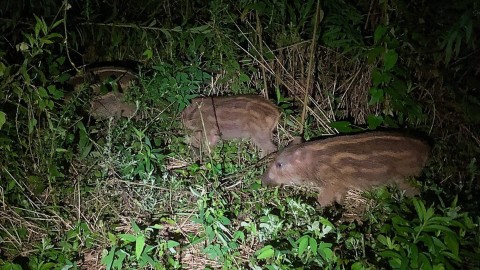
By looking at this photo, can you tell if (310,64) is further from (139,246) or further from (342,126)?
(139,246)

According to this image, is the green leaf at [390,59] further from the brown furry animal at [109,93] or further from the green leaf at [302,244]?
the brown furry animal at [109,93]

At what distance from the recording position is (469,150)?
5.26 m

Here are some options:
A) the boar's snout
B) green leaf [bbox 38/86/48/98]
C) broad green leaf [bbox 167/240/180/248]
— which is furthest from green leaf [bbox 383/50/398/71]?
green leaf [bbox 38/86/48/98]

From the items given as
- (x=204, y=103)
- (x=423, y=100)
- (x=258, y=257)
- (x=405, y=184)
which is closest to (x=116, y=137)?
(x=204, y=103)

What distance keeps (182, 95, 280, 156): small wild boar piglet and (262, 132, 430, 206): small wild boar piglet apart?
0.52 m

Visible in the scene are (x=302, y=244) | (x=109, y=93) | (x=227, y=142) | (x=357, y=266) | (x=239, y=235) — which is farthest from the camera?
(x=109, y=93)

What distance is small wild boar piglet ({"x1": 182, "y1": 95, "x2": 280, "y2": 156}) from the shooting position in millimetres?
5605

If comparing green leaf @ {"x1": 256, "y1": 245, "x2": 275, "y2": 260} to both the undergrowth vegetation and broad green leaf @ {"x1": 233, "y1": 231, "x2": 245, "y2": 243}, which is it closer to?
the undergrowth vegetation

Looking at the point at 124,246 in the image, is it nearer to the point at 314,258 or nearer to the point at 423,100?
the point at 314,258

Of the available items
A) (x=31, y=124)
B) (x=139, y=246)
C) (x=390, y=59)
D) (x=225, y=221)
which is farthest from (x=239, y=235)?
(x=390, y=59)

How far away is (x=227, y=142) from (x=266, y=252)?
6.89 feet

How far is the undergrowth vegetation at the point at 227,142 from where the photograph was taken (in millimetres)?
4160

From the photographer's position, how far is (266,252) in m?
3.95

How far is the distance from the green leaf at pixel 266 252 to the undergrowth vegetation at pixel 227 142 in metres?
0.01
